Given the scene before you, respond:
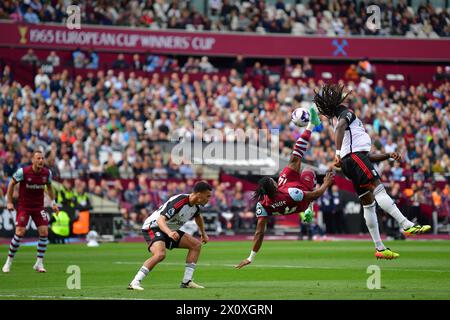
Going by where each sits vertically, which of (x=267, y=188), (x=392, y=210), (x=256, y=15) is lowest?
(x=392, y=210)

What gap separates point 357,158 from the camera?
1758cm

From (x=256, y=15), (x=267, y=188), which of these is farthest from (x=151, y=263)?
(x=256, y=15)

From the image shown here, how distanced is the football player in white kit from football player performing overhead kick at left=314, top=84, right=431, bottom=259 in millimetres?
2789

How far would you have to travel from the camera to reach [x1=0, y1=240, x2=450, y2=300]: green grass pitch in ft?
50.7

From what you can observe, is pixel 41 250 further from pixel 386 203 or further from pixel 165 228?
pixel 386 203

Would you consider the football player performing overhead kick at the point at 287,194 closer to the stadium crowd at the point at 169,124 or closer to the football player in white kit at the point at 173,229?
the football player in white kit at the point at 173,229

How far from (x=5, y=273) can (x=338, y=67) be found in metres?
33.5

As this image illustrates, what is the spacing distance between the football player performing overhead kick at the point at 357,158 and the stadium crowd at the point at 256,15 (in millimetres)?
29197

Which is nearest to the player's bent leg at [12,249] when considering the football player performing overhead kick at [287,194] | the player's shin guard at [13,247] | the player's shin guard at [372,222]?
the player's shin guard at [13,247]

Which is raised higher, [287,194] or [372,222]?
[287,194]

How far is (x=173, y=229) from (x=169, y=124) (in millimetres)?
23410

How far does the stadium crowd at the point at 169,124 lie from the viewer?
122 ft

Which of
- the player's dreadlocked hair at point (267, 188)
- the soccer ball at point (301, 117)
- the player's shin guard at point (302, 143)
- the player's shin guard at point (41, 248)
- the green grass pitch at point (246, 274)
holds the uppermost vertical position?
the soccer ball at point (301, 117)

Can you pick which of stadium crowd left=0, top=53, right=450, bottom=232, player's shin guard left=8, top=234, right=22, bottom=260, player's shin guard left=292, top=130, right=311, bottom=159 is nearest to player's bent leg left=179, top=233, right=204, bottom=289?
player's shin guard left=292, top=130, right=311, bottom=159
